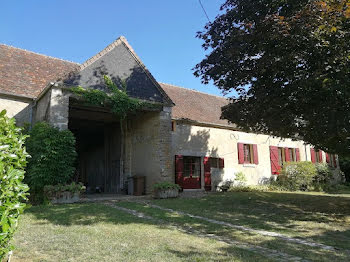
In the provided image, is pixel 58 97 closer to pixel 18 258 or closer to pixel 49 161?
pixel 49 161

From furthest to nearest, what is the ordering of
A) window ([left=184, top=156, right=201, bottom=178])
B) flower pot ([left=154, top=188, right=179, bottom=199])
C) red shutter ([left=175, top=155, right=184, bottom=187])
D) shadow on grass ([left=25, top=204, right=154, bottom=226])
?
window ([left=184, top=156, right=201, bottom=178])
red shutter ([left=175, top=155, right=184, bottom=187])
flower pot ([left=154, top=188, right=179, bottom=199])
shadow on grass ([left=25, top=204, right=154, bottom=226])

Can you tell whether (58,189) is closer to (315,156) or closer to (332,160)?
(315,156)

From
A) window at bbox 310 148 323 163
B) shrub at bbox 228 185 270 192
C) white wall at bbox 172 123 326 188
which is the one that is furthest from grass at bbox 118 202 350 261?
window at bbox 310 148 323 163

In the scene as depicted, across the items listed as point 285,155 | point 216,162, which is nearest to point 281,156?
point 285,155

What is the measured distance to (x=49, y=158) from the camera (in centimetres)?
862

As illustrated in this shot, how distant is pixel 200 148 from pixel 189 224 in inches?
326

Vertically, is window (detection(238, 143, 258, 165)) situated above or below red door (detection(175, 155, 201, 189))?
above

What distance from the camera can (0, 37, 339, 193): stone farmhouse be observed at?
11.0 m

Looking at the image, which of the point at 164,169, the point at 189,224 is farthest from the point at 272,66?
the point at 164,169

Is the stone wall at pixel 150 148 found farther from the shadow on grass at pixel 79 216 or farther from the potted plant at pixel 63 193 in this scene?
the shadow on grass at pixel 79 216

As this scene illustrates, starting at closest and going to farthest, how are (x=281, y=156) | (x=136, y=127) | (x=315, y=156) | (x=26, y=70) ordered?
(x=26, y=70), (x=136, y=127), (x=281, y=156), (x=315, y=156)

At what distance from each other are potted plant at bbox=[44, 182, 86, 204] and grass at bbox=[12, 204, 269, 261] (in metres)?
2.18

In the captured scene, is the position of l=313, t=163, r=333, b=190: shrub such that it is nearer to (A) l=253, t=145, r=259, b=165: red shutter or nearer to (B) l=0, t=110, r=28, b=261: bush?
(A) l=253, t=145, r=259, b=165: red shutter

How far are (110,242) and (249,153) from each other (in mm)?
13461
